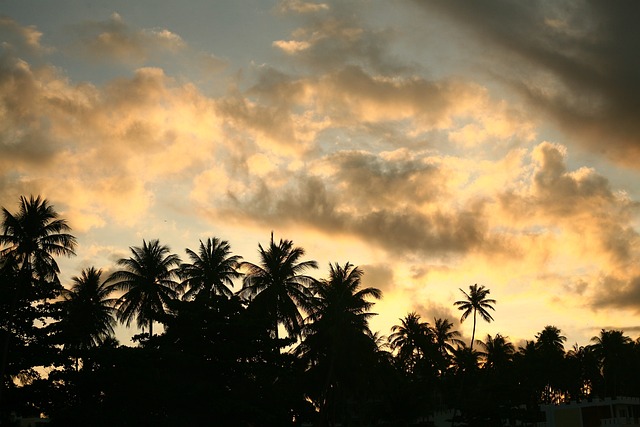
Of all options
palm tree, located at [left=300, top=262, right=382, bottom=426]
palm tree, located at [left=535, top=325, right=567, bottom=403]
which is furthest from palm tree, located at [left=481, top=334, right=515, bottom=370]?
palm tree, located at [left=300, top=262, right=382, bottom=426]

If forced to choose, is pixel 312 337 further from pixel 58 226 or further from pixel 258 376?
pixel 58 226

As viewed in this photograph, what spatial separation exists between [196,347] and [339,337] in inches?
555

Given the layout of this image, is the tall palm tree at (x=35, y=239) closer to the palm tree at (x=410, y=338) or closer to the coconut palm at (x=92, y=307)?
the coconut palm at (x=92, y=307)

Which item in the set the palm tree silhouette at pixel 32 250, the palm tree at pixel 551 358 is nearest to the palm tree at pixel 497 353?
the palm tree at pixel 551 358

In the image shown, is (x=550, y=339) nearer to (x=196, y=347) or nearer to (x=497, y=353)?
(x=497, y=353)

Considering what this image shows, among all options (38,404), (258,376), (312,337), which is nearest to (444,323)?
(312,337)


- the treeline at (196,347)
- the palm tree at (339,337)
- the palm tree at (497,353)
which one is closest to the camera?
the treeline at (196,347)

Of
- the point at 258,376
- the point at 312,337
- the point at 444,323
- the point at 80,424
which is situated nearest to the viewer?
the point at 80,424

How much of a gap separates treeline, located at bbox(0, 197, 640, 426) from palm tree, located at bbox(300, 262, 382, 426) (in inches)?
4.5

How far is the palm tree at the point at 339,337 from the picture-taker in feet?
172

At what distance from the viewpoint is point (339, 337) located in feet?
172

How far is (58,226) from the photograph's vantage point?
47.0 m

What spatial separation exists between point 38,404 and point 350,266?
2791 cm

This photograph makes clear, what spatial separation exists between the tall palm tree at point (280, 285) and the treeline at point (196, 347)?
3.7 inches
